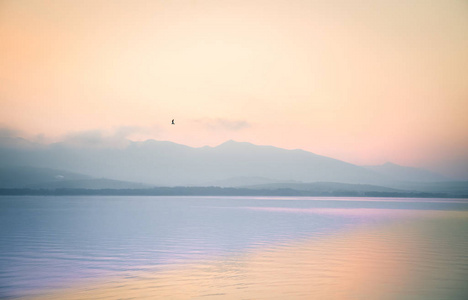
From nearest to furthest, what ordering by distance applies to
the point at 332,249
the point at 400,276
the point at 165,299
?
the point at 165,299 < the point at 400,276 < the point at 332,249

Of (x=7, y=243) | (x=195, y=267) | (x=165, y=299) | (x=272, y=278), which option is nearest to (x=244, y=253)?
(x=195, y=267)

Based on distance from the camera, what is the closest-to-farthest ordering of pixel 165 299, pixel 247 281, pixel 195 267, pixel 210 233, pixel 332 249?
1. pixel 165 299
2. pixel 247 281
3. pixel 195 267
4. pixel 332 249
5. pixel 210 233

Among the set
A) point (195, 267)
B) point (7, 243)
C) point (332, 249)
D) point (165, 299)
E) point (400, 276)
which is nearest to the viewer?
point (165, 299)

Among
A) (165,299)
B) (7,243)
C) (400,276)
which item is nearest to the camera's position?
(165,299)

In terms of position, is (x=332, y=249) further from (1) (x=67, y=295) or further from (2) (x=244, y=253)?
(1) (x=67, y=295)

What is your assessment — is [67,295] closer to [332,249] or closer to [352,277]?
[352,277]

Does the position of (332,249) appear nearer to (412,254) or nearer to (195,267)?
(412,254)

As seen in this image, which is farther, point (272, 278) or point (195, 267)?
point (195, 267)

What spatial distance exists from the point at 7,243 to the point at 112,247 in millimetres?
6860

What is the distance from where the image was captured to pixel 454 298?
586 inches

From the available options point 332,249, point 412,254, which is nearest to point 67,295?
point 332,249

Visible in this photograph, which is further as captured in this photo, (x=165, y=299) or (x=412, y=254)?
(x=412, y=254)

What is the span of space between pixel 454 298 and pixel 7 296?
14074 mm

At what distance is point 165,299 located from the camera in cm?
1438
